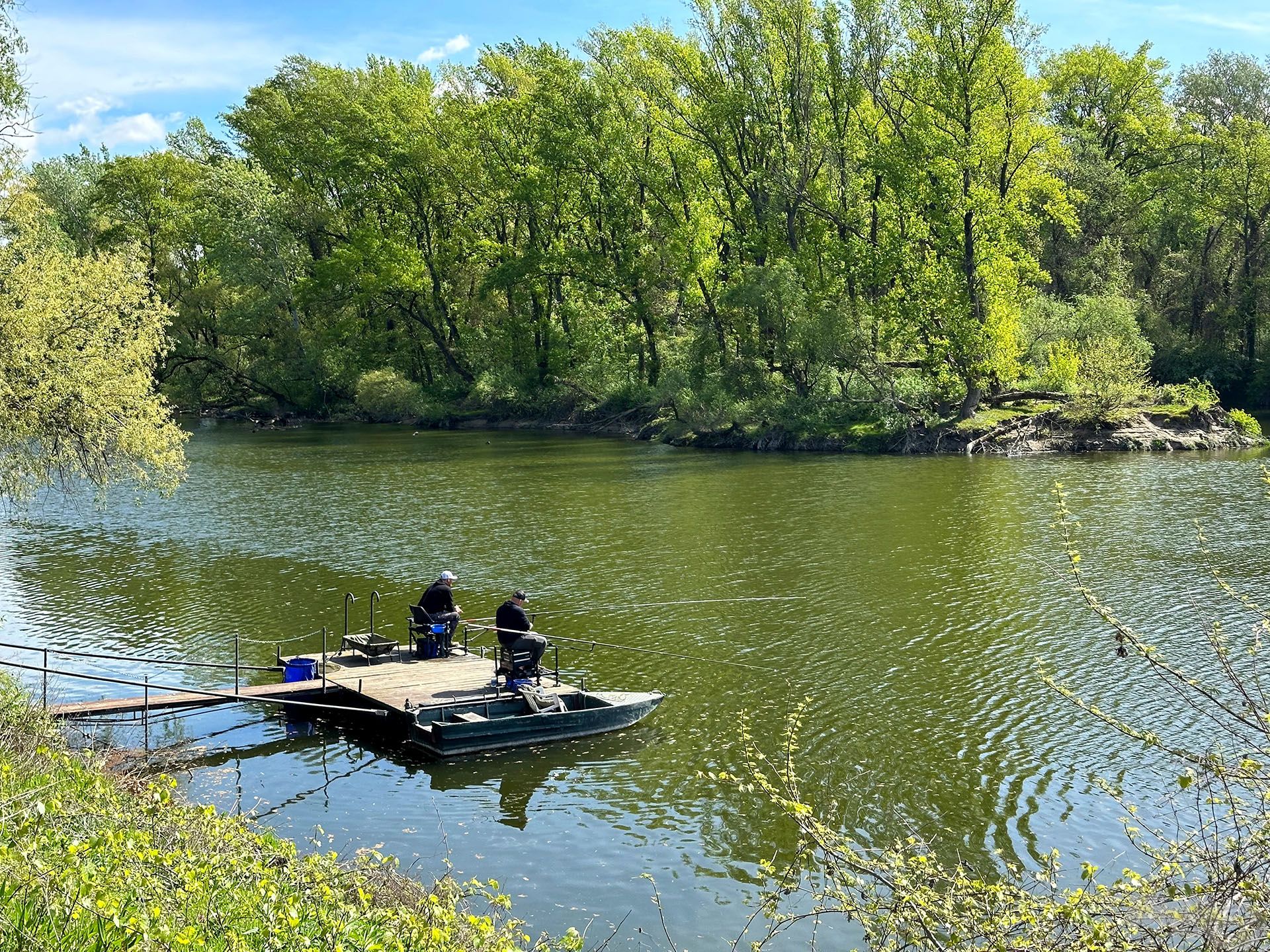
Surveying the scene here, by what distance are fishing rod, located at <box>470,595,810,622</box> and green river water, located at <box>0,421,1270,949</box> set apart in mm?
160

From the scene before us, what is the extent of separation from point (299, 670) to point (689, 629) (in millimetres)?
7286

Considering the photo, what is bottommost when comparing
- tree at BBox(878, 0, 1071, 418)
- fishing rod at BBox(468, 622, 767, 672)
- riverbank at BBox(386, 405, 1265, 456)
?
fishing rod at BBox(468, 622, 767, 672)

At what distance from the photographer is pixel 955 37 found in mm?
50094

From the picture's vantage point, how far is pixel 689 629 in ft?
73.9

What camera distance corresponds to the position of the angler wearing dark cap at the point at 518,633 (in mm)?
17812

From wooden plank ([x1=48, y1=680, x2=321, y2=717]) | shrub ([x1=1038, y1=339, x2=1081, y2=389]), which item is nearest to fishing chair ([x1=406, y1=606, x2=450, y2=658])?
wooden plank ([x1=48, y1=680, x2=321, y2=717])

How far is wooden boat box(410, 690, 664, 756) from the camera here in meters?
16.5

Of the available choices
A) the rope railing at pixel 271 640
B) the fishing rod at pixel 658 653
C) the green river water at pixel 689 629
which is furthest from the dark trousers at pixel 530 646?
the rope railing at pixel 271 640

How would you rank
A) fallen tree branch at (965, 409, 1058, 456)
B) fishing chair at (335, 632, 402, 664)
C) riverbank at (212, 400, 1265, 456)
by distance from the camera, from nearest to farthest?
fishing chair at (335, 632, 402, 664), riverbank at (212, 400, 1265, 456), fallen tree branch at (965, 409, 1058, 456)

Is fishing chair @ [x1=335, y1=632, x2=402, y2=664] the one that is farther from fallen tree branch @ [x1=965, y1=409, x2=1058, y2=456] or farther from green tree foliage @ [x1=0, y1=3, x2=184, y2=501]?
fallen tree branch @ [x1=965, y1=409, x2=1058, y2=456]

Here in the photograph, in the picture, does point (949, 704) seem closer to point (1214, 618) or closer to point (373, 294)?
point (1214, 618)

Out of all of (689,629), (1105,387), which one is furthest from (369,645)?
(1105,387)

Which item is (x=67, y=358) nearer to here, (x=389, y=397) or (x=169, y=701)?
(x=169, y=701)

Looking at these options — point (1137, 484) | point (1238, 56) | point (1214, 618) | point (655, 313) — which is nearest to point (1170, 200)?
point (1238, 56)
